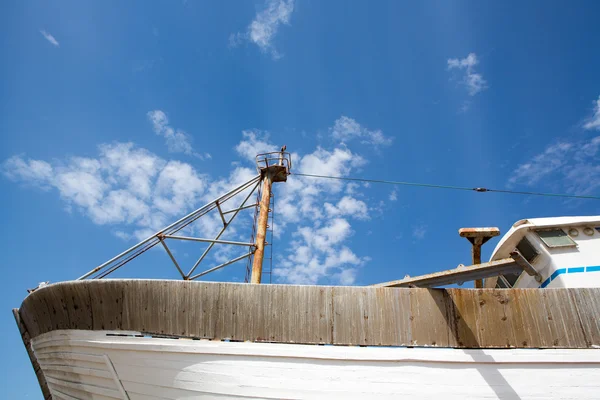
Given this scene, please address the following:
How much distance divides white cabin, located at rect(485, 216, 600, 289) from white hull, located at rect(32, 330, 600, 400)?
387 cm

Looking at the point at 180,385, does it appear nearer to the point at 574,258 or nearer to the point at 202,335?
the point at 202,335

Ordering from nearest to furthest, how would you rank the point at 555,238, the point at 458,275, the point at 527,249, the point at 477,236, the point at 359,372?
the point at 359,372, the point at 458,275, the point at 477,236, the point at 555,238, the point at 527,249

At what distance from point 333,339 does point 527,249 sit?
7.22 m

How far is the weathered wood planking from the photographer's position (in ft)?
18.1

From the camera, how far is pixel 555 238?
30.2 feet

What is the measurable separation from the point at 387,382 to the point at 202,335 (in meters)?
3.05

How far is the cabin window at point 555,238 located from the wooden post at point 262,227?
889cm

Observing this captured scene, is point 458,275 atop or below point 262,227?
below

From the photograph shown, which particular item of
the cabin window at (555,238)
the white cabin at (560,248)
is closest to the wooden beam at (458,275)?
the white cabin at (560,248)

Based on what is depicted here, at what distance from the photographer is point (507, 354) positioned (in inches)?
210

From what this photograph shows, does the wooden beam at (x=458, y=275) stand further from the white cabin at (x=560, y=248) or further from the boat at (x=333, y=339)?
the white cabin at (x=560, y=248)

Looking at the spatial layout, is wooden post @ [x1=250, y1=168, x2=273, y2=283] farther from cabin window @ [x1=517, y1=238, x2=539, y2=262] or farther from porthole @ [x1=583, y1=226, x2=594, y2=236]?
porthole @ [x1=583, y1=226, x2=594, y2=236]

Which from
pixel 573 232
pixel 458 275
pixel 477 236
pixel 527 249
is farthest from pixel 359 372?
pixel 573 232

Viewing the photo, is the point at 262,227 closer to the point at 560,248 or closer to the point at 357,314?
the point at 357,314
